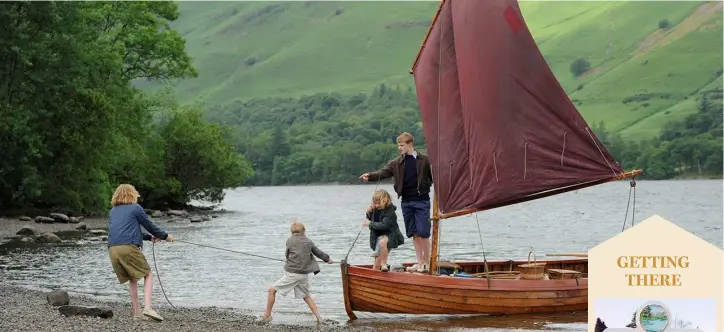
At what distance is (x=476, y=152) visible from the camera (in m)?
18.4

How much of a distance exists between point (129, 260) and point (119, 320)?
1453 mm

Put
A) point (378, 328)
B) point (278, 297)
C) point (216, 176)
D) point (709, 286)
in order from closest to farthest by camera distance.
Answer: point (709, 286)
point (378, 328)
point (278, 297)
point (216, 176)

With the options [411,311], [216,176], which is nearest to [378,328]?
[411,311]

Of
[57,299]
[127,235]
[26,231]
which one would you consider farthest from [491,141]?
[26,231]

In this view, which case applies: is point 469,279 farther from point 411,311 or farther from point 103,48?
point 103,48

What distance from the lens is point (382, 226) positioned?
17625 millimetres

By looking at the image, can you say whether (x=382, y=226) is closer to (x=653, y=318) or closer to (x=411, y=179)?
(x=411, y=179)

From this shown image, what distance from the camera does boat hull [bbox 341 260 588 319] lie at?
17.9 meters

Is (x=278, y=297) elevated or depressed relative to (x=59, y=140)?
depressed

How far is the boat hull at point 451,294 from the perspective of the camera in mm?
17891

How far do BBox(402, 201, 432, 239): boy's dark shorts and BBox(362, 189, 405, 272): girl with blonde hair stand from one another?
31 cm

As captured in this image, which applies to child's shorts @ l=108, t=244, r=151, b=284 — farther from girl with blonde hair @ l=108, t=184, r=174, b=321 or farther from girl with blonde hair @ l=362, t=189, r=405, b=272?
girl with blonde hair @ l=362, t=189, r=405, b=272

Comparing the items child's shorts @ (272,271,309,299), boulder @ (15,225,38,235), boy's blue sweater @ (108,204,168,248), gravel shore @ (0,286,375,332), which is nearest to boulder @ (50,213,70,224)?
boulder @ (15,225,38,235)

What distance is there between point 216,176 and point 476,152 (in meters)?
59.3
